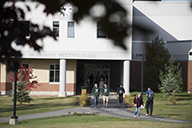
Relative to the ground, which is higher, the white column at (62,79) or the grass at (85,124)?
the white column at (62,79)

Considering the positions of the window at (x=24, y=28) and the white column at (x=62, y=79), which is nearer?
the window at (x=24, y=28)

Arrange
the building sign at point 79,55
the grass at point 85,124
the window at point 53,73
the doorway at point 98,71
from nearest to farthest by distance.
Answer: the grass at point 85,124
the building sign at point 79,55
the window at point 53,73
the doorway at point 98,71

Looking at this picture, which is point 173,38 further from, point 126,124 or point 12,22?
point 12,22

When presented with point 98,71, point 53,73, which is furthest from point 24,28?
point 98,71

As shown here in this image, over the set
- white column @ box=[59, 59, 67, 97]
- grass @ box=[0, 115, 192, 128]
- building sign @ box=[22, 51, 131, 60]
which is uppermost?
building sign @ box=[22, 51, 131, 60]

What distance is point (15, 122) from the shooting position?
13.3 meters

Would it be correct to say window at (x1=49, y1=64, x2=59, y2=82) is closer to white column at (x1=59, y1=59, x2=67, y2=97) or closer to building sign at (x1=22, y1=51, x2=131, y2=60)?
white column at (x1=59, y1=59, x2=67, y2=97)

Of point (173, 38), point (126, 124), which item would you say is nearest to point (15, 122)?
point (126, 124)

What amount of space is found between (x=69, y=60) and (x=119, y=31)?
1096 inches

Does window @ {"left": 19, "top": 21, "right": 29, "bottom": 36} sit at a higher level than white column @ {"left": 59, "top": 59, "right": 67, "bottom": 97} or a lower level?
higher

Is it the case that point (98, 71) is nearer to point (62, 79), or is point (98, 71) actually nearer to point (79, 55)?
point (79, 55)

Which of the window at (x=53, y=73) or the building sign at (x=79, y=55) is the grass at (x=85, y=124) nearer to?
the building sign at (x=79, y=55)

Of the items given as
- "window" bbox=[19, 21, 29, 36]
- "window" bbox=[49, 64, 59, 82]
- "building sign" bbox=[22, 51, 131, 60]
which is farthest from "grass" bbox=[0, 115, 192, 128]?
"window" bbox=[49, 64, 59, 82]

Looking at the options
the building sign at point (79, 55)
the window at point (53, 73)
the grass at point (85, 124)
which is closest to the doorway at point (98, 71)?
the window at point (53, 73)
